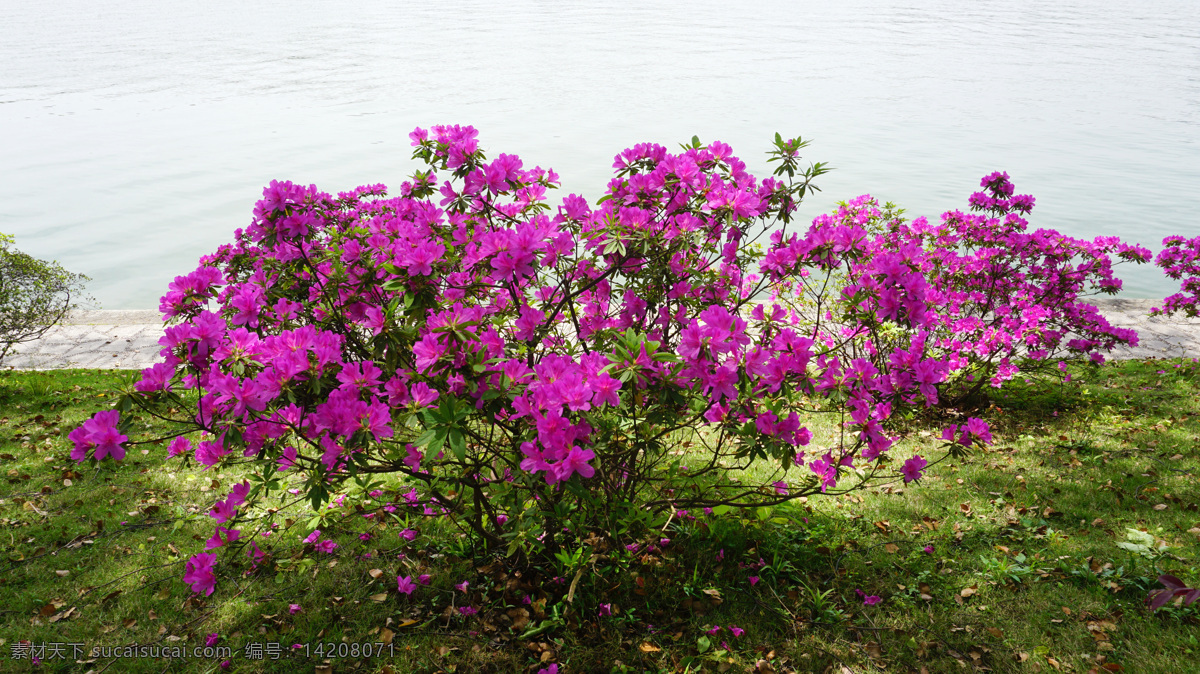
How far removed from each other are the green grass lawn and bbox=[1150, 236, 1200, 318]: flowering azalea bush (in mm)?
3107

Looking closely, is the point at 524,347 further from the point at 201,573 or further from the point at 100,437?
the point at 201,573

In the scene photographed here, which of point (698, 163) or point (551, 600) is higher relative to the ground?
point (698, 163)

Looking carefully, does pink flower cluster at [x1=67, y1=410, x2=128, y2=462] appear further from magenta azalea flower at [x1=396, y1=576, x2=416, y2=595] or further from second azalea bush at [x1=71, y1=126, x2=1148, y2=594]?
magenta azalea flower at [x1=396, y1=576, x2=416, y2=595]

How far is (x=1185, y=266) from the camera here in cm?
650

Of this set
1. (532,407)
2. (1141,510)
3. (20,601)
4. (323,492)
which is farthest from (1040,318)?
(20,601)

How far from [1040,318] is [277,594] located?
532 centimetres

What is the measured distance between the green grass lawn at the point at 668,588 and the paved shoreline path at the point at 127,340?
3579 millimetres

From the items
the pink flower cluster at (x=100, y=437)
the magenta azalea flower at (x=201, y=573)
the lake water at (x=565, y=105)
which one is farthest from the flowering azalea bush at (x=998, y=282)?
the lake water at (x=565, y=105)

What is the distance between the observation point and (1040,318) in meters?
5.01

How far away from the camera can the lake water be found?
16078 mm

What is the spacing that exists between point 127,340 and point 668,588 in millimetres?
8032

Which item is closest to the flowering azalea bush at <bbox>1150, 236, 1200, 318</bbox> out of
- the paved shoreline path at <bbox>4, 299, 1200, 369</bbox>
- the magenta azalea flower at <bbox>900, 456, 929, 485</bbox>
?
the paved shoreline path at <bbox>4, 299, 1200, 369</bbox>

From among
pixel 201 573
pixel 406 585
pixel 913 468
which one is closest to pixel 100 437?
pixel 201 573

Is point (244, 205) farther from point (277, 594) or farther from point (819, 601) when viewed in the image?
point (819, 601)
